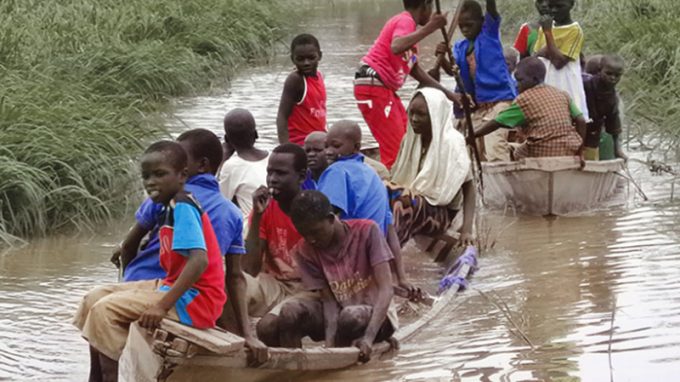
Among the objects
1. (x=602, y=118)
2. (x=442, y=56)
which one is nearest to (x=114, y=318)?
(x=442, y=56)

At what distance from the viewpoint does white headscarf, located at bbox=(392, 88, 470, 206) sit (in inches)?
303

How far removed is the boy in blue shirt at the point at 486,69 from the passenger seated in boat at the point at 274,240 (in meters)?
3.73

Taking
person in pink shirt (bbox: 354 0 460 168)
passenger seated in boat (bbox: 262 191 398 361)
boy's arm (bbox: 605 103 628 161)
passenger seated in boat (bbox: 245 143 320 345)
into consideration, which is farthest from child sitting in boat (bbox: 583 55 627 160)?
passenger seated in boat (bbox: 262 191 398 361)

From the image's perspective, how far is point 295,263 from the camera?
19.9ft

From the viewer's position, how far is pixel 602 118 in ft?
32.6

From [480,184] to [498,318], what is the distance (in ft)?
7.83

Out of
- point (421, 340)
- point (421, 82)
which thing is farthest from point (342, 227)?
point (421, 82)

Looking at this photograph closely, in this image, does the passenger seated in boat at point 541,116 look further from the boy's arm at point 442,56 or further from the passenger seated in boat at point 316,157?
the passenger seated in boat at point 316,157

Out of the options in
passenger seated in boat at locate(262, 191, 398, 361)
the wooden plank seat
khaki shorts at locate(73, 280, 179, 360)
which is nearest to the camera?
the wooden plank seat

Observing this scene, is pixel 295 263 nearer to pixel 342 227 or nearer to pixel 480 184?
pixel 342 227

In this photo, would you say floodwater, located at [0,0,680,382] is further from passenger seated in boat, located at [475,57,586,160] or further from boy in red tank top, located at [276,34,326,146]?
boy in red tank top, located at [276,34,326,146]

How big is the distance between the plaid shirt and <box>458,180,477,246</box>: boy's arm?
4.47 ft

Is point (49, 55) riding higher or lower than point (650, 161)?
higher

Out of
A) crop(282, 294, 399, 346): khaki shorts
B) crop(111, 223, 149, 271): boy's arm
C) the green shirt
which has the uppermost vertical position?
crop(111, 223, 149, 271): boy's arm
